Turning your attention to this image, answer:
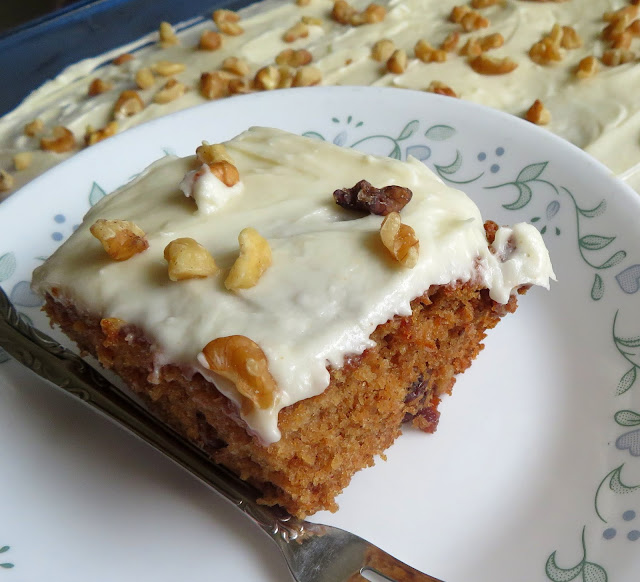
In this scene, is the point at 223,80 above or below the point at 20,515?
above

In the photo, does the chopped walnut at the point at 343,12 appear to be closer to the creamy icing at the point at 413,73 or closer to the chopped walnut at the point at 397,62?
the creamy icing at the point at 413,73

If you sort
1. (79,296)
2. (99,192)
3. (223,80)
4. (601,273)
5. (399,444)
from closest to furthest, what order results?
1. (79,296)
2. (399,444)
3. (601,273)
4. (99,192)
5. (223,80)

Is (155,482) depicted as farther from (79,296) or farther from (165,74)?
(165,74)

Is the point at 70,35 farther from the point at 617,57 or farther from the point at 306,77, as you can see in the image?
the point at 617,57

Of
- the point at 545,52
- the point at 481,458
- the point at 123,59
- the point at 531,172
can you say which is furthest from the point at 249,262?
the point at 123,59

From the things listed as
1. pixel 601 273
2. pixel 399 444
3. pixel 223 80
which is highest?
pixel 223 80

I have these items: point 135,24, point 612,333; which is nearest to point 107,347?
point 612,333
